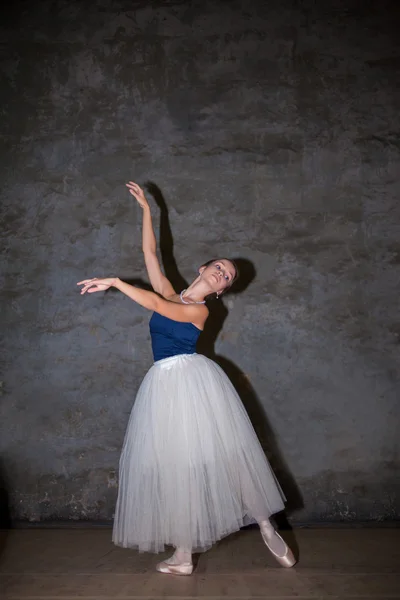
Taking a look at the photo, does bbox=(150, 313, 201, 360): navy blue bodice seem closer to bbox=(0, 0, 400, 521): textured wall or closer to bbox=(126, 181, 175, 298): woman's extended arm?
bbox=(126, 181, 175, 298): woman's extended arm

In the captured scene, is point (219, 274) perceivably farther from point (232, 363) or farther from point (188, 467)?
point (188, 467)

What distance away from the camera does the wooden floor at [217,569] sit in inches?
97.0

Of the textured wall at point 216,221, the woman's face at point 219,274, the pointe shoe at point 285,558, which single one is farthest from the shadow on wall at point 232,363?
the pointe shoe at point 285,558

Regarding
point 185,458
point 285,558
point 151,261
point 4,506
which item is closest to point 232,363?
point 151,261

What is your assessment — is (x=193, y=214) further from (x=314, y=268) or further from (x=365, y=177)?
(x=365, y=177)

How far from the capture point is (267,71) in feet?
11.8

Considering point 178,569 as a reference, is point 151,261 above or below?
above

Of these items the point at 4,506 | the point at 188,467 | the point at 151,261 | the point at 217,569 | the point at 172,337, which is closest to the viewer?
the point at 188,467

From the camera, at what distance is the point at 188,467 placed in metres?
2.62

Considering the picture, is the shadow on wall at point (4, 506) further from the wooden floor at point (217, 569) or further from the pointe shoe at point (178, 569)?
the pointe shoe at point (178, 569)

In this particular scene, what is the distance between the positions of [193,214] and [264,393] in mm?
1222

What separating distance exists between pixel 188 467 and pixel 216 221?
160 cm

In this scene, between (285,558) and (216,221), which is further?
(216,221)

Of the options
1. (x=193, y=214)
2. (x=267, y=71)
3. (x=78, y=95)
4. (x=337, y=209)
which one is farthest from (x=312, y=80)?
(x=78, y=95)
